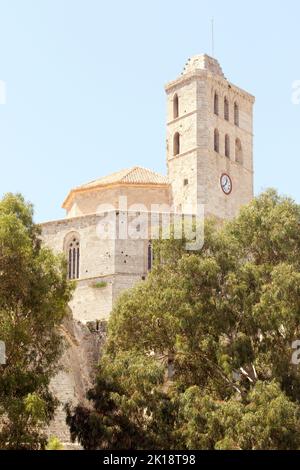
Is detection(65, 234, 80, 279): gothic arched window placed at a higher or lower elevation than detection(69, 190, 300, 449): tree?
higher

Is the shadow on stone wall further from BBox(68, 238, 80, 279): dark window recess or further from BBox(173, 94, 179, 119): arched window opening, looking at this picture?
BBox(173, 94, 179, 119): arched window opening

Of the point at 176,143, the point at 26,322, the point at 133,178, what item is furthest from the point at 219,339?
A: the point at 176,143

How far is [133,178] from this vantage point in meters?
50.2

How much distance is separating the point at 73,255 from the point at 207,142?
11.2 metres

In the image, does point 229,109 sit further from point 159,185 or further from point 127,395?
point 127,395

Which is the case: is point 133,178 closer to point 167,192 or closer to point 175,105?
point 167,192

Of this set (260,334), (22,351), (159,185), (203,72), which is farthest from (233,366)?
(203,72)

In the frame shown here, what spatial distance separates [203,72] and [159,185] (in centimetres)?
750

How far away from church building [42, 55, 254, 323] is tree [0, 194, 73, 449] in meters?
16.1

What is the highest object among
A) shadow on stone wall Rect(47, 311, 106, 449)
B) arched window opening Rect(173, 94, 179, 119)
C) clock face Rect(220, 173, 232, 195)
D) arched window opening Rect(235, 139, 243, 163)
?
arched window opening Rect(173, 94, 179, 119)

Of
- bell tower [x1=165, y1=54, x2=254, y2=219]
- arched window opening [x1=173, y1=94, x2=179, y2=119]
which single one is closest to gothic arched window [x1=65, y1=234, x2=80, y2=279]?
bell tower [x1=165, y1=54, x2=254, y2=219]

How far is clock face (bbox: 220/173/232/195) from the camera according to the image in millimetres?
52125

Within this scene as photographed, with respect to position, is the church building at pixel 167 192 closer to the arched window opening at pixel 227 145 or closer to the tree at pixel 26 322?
the arched window opening at pixel 227 145
